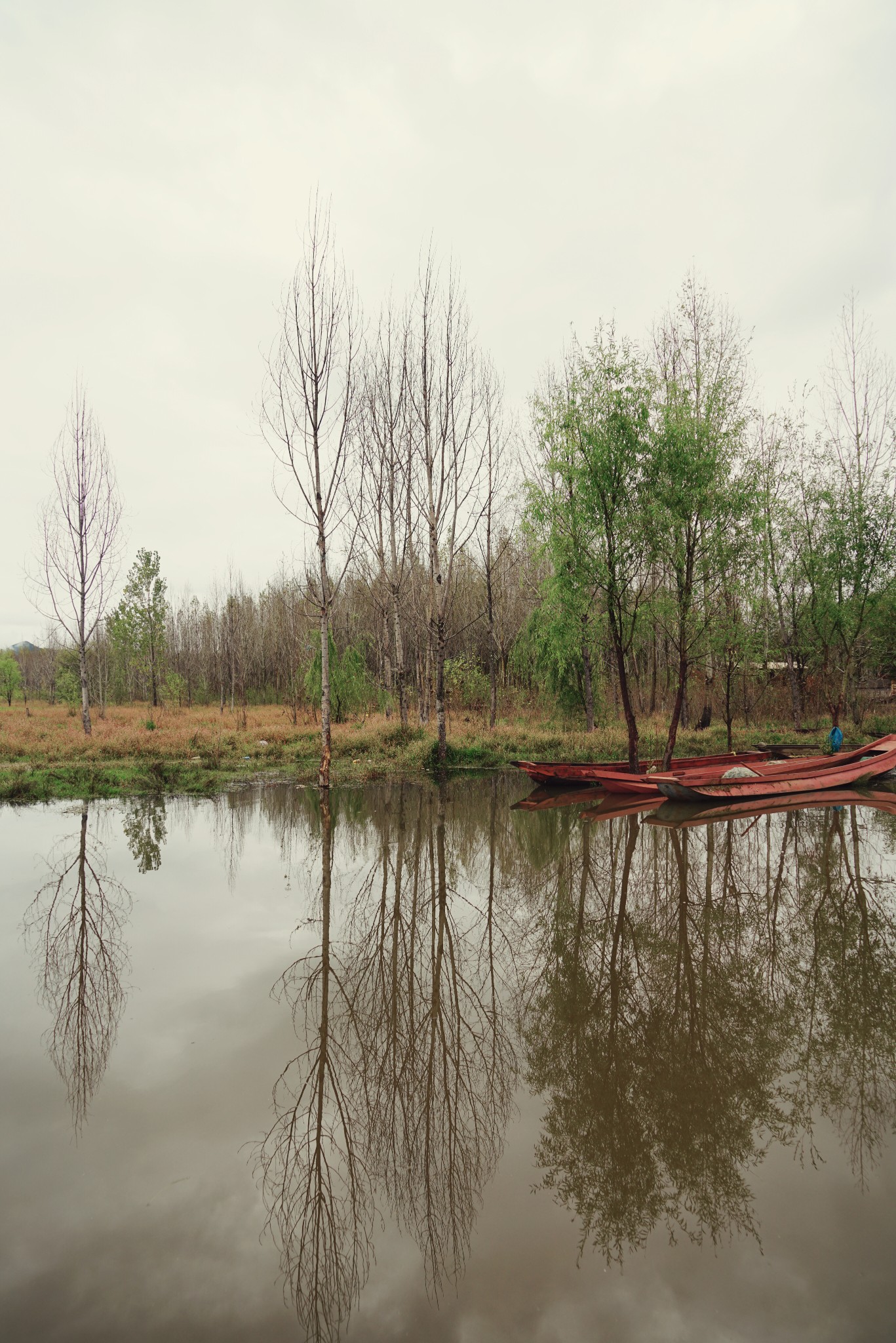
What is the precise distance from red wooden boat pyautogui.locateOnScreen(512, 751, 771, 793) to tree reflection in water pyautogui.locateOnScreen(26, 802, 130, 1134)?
846 centimetres

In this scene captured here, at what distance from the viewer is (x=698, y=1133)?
3.44m

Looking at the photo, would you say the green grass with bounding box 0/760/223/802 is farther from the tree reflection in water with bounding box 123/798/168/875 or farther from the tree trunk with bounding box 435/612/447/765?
the tree trunk with bounding box 435/612/447/765

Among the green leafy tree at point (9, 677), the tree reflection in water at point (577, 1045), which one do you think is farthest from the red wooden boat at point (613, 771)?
the green leafy tree at point (9, 677)

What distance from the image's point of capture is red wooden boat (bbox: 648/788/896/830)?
1107 cm

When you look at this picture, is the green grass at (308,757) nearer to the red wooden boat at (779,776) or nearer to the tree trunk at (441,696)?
the tree trunk at (441,696)

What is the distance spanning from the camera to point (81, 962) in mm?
5668

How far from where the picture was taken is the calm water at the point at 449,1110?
8.48 ft

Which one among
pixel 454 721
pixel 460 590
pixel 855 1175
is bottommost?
→ pixel 855 1175

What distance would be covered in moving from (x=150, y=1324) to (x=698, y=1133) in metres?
2.58

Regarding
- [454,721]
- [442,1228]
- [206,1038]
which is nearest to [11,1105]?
[206,1038]

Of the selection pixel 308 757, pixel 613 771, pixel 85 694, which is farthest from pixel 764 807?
pixel 85 694

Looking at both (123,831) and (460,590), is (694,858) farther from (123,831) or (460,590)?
(460,590)

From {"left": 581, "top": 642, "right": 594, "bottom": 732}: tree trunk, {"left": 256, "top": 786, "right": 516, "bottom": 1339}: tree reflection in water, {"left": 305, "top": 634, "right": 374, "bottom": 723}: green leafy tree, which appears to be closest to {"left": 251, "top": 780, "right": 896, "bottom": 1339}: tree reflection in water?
{"left": 256, "top": 786, "right": 516, "bottom": 1339}: tree reflection in water

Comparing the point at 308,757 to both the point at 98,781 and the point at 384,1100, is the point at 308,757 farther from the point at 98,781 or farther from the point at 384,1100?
the point at 384,1100
